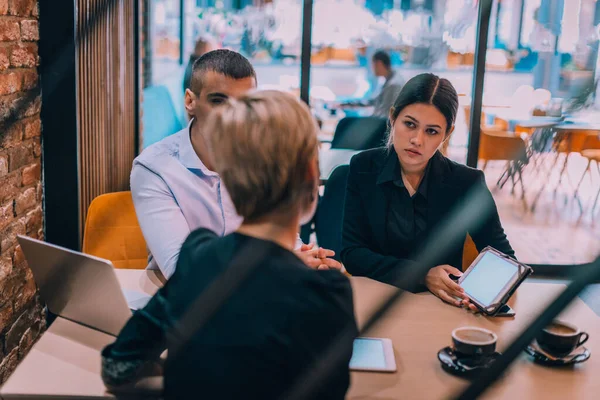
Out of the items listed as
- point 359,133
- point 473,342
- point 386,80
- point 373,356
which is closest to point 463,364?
point 473,342

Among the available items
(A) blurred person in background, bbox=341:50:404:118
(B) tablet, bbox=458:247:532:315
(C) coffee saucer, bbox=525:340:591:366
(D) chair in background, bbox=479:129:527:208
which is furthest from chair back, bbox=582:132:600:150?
(C) coffee saucer, bbox=525:340:591:366

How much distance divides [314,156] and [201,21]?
20.1ft

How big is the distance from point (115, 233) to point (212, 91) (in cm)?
61

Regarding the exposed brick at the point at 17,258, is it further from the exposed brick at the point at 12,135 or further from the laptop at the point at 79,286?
the laptop at the point at 79,286

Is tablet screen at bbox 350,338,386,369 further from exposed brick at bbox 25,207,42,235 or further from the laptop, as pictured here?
exposed brick at bbox 25,207,42,235

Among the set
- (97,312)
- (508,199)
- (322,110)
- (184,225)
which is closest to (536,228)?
(508,199)

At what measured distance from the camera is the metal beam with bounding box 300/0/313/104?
13.1 ft

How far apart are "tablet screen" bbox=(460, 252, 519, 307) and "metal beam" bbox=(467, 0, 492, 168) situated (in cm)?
239

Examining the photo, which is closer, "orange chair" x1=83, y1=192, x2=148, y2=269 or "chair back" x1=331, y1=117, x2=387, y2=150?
"orange chair" x1=83, y1=192, x2=148, y2=269

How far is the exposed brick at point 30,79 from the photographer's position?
2.38 meters

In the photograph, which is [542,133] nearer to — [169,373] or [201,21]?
[201,21]

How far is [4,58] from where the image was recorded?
213 cm

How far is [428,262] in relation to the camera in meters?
2.10

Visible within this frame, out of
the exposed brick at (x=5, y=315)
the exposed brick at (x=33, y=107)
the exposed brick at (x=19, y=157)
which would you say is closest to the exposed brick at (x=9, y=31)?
the exposed brick at (x=33, y=107)
